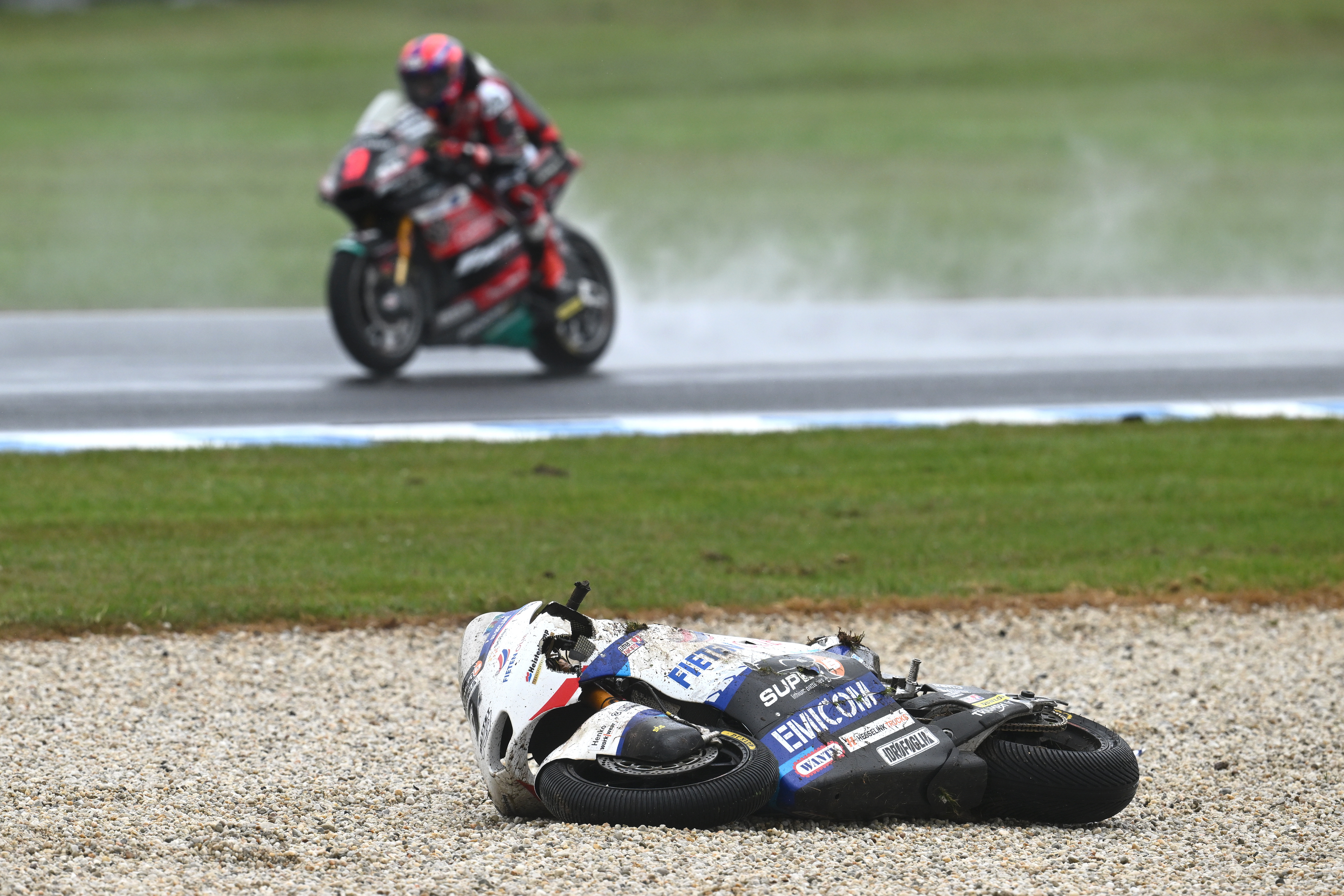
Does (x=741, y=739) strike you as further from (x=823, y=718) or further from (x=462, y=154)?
(x=462, y=154)

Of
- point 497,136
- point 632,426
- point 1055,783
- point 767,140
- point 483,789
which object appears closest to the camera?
point 1055,783

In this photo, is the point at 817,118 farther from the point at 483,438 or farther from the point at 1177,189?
the point at 483,438

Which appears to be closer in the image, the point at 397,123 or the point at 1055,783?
the point at 1055,783

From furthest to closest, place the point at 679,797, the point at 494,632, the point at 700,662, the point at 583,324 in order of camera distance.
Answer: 1. the point at 583,324
2. the point at 494,632
3. the point at 700,662
4. the point at 679,797

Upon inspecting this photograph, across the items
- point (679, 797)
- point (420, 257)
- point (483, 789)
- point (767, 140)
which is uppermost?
point (767, 140)

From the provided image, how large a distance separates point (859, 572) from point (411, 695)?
93.7 inches

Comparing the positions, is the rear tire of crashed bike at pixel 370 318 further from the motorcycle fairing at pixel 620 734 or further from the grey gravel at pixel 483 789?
the motorcycle fairing at pixel 620 734

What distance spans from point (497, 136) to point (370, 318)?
156 cm

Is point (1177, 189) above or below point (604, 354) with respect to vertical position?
above

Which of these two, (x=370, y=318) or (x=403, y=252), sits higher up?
(x=403, y=252)

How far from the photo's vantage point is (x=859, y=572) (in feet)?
25.8

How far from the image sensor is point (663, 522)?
8.72 meters

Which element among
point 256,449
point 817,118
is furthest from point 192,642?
point 817,118

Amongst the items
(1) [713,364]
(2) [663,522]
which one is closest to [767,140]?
(1) [713,364]
